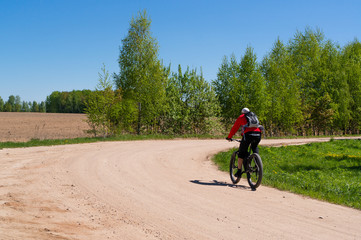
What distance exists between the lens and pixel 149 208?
6.14 m

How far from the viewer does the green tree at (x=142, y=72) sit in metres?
26.7

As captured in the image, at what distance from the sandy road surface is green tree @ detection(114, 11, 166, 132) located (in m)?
16.6

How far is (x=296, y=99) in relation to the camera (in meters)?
Result: 34.3

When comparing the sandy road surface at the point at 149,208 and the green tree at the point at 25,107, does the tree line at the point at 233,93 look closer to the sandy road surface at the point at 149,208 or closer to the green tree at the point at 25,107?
the sandy road surface at the point at 149,208

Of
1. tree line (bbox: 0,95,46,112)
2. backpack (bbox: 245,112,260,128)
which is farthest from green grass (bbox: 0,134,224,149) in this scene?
tree line (bbox: 0,95,46,112)

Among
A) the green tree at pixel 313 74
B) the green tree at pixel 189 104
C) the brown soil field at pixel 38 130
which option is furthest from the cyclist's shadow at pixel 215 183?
the green tree at pixel 313 74

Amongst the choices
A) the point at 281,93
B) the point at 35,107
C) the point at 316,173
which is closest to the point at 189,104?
the point at 281,93

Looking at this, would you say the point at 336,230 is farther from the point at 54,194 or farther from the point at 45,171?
the point at 45,171

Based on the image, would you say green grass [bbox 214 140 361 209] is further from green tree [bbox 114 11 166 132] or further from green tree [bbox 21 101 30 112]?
green tree [bbox 21 101 30 112]

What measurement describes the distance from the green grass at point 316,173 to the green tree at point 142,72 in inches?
470

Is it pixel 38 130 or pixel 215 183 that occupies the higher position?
pixel 38 130

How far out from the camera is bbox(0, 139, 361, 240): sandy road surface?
15.9 feet

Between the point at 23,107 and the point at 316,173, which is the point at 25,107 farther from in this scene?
the point at 316,173

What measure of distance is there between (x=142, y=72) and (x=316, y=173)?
63.1 feet
